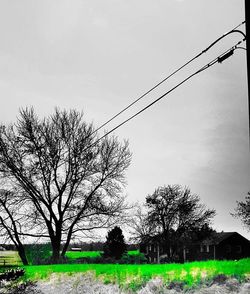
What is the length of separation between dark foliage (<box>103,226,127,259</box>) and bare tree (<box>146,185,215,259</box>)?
9364mm

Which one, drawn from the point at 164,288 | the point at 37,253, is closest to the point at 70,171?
the point at 37,253

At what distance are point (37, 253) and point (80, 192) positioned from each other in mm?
5534

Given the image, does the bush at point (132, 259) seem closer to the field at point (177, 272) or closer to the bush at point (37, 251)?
the bush at point (37, 251)

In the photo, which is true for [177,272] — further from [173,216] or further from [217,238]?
[217,238]

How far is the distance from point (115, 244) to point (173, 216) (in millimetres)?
11932

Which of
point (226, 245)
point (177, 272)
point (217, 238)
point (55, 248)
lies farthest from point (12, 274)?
point (226, 245)

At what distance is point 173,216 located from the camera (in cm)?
5041

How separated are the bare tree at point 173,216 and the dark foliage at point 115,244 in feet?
30.7

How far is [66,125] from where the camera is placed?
25.1 metres

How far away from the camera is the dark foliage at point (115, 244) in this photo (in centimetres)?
4056

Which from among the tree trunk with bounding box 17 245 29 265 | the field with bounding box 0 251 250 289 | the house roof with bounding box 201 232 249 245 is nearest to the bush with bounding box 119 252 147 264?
the tree trunk with bounding box 17 245 29 265

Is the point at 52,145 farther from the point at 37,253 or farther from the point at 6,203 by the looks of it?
the point at 37,253

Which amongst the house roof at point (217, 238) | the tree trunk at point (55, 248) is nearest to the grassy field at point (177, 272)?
the tree trunk at point (55, 248)

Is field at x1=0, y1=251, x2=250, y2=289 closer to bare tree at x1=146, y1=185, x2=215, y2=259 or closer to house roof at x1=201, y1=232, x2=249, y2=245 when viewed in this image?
bare tree at x1=146, y1=185, x2=215, y2=259
